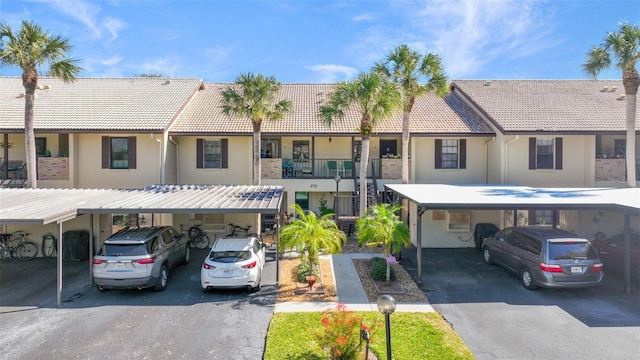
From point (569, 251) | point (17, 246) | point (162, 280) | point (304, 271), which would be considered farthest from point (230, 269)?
point (17, 246)

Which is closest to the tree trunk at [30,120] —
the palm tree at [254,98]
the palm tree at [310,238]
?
the palm tree at [254,98]

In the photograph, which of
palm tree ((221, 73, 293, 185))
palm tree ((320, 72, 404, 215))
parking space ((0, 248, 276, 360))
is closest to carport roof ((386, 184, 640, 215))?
palm tree ((320, 72, 404, 215))

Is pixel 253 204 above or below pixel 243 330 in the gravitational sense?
above

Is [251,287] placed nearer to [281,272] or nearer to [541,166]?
[281,272]

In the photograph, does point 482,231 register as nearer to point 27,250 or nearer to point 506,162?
point 506,162

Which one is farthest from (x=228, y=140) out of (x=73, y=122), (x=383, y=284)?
(x=383, y=284)

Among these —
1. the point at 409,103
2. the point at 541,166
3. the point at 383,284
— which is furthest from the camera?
the point at 541,166

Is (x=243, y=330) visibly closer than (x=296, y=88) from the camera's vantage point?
Yes

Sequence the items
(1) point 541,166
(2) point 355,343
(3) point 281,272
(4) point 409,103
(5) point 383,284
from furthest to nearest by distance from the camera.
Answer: (1) point 541,166 → (4) point 409,103 → (3) point 281,272 → (5) point 383,284 → (2) point 355,343
